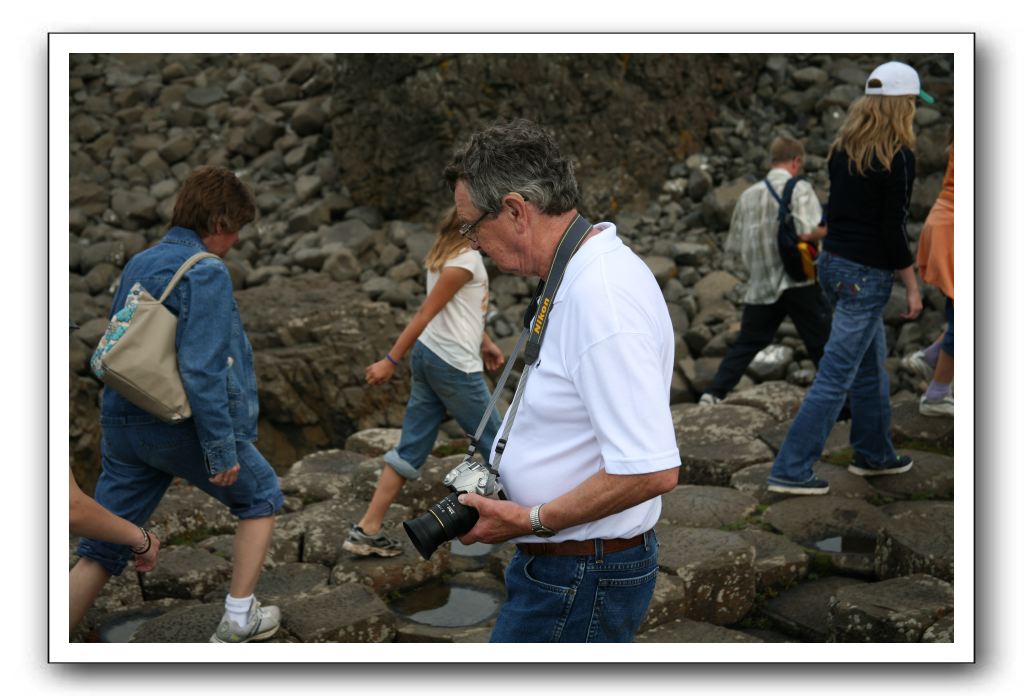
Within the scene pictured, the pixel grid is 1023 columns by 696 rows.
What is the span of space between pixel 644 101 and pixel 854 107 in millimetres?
6016

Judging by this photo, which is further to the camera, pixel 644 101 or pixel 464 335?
pixel 644 101

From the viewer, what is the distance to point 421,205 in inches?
427

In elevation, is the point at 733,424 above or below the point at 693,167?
below

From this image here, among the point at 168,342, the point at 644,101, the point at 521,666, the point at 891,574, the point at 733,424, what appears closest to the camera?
the point at 521,666

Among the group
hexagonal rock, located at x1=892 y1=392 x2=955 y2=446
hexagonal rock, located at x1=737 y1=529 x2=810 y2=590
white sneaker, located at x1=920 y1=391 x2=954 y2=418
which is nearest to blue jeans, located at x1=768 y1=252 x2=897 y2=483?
hexagonal rock, located at x1=737 y1=529 x2=810 y2=590

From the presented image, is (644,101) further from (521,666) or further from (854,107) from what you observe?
(521,666)

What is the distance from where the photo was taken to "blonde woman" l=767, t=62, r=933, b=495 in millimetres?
4832

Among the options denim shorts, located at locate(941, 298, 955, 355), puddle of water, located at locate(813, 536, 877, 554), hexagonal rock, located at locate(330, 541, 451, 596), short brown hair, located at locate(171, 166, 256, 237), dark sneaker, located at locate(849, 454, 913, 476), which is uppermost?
short brown hair, located at locate(171, 166, 256, 237)

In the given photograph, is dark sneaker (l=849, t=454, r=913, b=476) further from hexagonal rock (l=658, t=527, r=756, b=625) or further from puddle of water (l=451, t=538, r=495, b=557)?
puddle of water (l=451, t=538, r=495, b=557)

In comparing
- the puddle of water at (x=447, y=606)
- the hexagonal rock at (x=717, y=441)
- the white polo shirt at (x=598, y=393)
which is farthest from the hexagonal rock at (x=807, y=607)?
the white polo shirt at (x=598, y=393)

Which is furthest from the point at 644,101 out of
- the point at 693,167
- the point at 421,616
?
the point at 421,616

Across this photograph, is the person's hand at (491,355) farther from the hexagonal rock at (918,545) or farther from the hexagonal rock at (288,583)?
the hexagonal rock at (918,545)

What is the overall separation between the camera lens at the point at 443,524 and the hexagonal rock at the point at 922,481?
135 inches

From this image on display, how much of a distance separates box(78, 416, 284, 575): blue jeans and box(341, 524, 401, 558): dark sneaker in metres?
0.93
